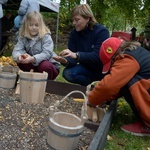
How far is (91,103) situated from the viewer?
2.29 metres

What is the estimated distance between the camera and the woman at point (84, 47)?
2988 millimetres

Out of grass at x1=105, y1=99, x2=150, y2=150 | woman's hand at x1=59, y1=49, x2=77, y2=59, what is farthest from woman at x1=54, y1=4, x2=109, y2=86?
grass at x1=105, y1=99, x2=150, y2=150

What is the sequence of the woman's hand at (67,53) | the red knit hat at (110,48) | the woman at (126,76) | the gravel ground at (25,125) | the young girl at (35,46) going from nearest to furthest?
1. the gravel ground at (25,125)
2. the woman at (126,76)
3. the red knit hat at (110,48)
4. the woman's hand at (67,53)
5. the young girl at (35,46)

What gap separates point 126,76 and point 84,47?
3.78ft

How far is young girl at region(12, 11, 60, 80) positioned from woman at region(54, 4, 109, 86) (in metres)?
0.18

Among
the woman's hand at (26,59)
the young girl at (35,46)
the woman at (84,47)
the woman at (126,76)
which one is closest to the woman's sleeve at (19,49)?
the young girl at (35,46)

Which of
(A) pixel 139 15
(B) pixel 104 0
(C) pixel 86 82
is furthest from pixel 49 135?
(A) pixel 139 15

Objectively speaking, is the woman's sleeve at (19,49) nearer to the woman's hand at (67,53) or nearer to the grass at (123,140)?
the woman's hand at (67,53)

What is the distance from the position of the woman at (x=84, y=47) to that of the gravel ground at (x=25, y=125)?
20.0 inches

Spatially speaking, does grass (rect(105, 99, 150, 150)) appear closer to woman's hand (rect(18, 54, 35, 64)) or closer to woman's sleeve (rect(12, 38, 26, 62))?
woman's hand (rect(18, 54, 35, 64))

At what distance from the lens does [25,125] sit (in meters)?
2.04

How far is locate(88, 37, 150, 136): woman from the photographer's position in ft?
6.85

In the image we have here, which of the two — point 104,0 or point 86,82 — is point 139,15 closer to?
point 104,0

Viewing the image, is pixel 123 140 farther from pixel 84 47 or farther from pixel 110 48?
pixel 84 47
